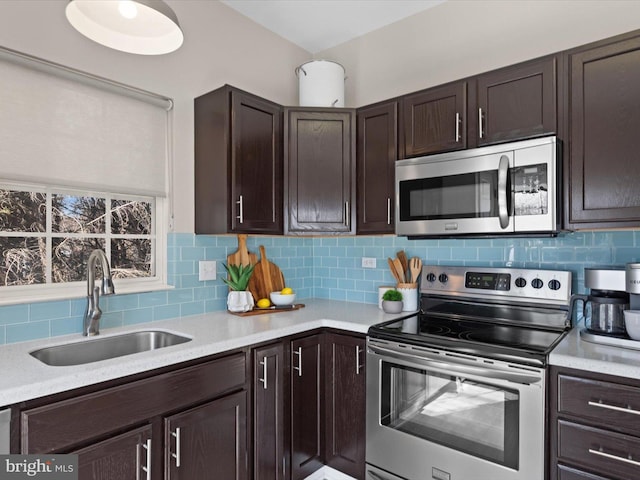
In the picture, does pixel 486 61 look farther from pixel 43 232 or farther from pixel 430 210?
pixel 43 232

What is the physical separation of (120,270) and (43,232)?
1.30 ft

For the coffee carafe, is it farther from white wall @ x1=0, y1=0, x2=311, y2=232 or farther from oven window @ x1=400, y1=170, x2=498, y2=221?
white wall @ x1=0, y1=0, x2=311, y2=232

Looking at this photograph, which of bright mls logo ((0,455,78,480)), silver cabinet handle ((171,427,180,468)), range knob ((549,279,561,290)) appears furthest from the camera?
range knob ((549,279,561,290))

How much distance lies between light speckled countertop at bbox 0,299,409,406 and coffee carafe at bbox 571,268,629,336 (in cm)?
93

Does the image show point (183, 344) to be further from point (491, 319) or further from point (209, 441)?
point (491, 319)

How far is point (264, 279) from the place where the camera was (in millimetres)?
2607

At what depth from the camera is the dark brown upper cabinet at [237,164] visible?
215 cm

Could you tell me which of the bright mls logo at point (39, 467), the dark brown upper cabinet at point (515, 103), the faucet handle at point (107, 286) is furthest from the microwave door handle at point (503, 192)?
the bright mls logo at point (39, 467)

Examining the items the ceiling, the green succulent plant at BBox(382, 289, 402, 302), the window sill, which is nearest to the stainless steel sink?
the window sill

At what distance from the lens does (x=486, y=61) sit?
2357mm

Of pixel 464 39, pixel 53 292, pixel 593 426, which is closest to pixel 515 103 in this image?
pixel 464 39

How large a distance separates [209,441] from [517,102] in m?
2.05

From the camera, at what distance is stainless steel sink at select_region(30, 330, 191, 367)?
1.64 metres

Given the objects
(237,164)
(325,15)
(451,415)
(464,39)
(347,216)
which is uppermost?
(325,15)
